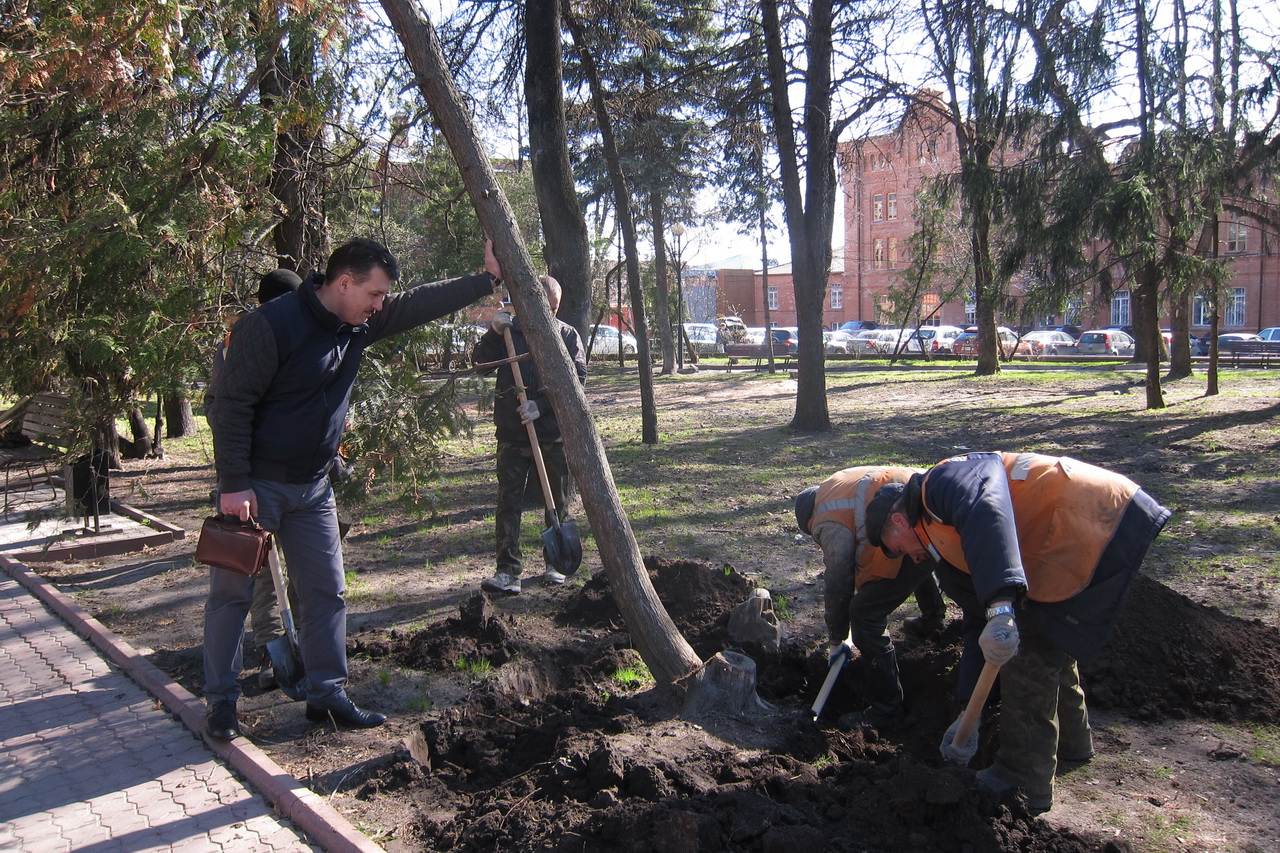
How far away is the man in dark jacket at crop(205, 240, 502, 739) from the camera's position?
3.68 m

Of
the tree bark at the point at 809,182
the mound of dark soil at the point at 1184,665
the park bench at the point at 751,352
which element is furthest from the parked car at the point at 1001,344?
the mound of dark soil at the point at 1184,665

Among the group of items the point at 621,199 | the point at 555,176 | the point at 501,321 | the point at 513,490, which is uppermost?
the point at 621,199

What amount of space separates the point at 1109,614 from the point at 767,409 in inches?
525

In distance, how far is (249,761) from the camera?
3748 millimetres

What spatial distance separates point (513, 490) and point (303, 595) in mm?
2134

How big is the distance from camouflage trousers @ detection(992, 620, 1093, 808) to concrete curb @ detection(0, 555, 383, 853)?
2.27m

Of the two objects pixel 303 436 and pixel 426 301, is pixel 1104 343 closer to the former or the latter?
pixel 426 301

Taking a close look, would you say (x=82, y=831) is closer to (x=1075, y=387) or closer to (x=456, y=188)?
(x=456, y=188)

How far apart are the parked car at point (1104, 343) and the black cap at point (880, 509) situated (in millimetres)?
36000

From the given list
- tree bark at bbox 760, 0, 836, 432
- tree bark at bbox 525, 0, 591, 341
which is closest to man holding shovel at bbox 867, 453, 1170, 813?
tree bark at bbox 525, 0, 591, 341

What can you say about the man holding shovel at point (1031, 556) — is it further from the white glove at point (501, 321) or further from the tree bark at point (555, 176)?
the tree bark at point (555, 176)

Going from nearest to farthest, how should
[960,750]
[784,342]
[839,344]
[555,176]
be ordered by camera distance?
1. [960,750]
2. [555,176]
3. [839,344]
4. [784,342]

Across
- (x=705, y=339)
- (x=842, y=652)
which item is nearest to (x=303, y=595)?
(x=842, y=652)

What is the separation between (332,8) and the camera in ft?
19.8
